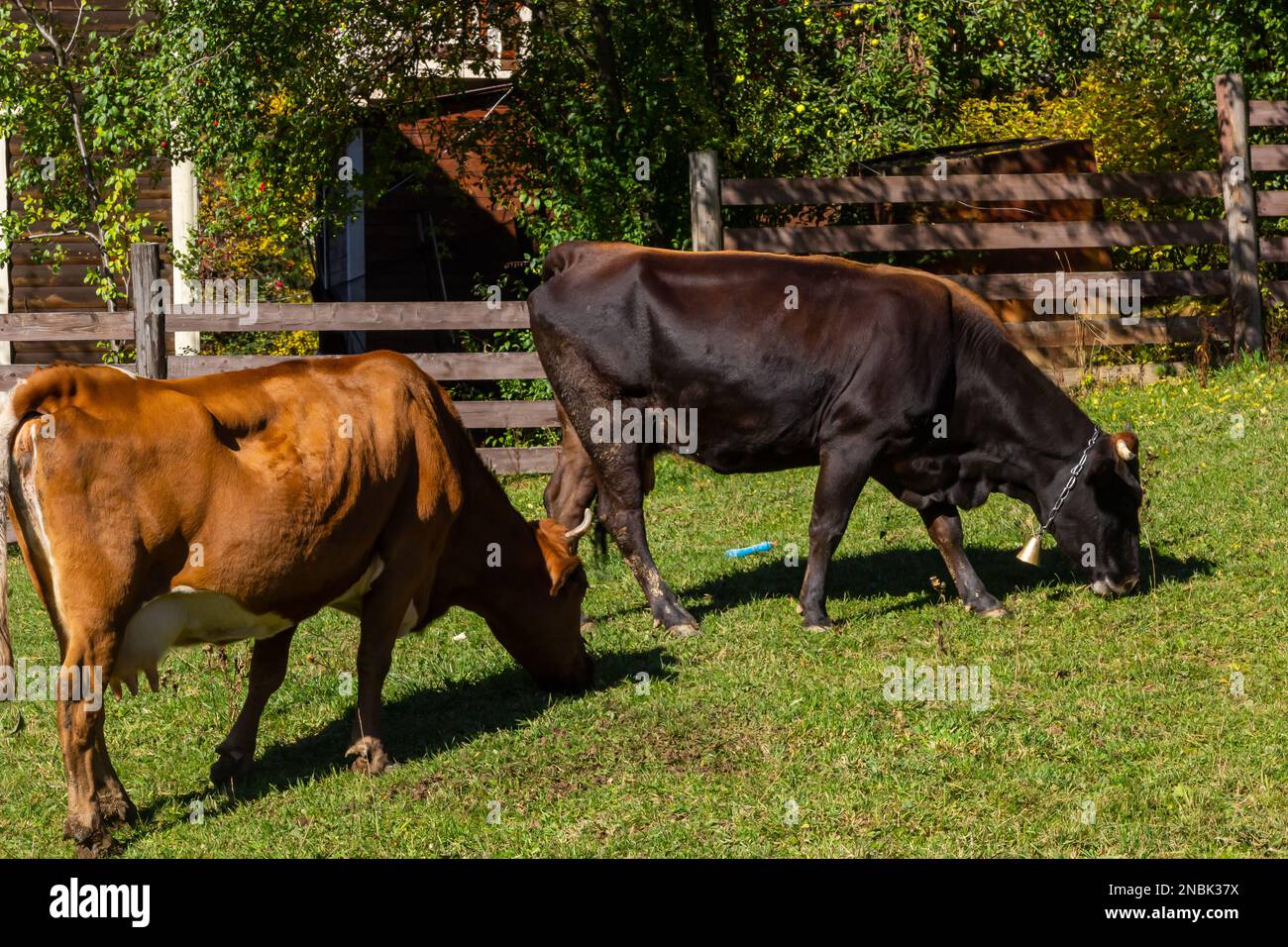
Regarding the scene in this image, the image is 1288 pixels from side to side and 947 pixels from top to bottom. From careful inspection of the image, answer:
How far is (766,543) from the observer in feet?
35.8

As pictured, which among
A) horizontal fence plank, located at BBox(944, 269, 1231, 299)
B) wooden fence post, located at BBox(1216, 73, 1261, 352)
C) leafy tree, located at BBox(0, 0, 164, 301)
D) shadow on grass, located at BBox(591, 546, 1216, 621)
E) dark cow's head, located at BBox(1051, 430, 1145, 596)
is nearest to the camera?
dark cow's head, located at BBox(1051, 430, 1145, 596)

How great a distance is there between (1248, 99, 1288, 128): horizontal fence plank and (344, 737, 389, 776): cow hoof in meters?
11.0

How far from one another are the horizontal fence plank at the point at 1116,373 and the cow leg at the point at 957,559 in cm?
528

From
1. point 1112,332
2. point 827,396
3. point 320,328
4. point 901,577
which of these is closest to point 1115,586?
point 901,577

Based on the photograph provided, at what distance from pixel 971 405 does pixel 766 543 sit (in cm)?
213

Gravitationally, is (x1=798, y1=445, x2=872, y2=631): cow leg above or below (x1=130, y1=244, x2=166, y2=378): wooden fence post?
below

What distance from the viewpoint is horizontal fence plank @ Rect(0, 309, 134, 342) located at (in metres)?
12.2

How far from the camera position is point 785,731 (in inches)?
281

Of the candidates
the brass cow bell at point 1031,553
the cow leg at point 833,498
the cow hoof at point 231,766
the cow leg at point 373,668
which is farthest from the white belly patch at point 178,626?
the brass cow bell at point 1031,553

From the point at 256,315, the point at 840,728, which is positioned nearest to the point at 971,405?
the point at 840,728

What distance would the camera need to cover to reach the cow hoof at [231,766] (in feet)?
A: 22.9

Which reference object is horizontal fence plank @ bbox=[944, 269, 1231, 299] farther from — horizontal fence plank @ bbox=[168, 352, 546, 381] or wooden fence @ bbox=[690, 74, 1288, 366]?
horizontal fence plank @ bbox=[168, 352, 546, 381]

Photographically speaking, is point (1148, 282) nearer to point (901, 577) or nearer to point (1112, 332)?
point (1112, 332)

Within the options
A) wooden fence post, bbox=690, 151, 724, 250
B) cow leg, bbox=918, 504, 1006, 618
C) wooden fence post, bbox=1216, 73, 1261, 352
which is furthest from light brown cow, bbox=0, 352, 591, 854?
wooden fence post, bbox=1216, 73, 1261, 352
